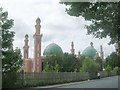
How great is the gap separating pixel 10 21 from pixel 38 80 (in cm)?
1200

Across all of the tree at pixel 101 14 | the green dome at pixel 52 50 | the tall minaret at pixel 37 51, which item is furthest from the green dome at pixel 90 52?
the tree at pixel 101 14

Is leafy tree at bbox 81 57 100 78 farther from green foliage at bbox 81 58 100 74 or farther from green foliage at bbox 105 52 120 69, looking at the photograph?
green foliage at bbox 105 52 120 69

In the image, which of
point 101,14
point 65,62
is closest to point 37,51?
point 65,62

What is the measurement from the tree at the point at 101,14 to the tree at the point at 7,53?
33.7ft

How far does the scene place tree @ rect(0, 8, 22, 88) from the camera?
27016 mm

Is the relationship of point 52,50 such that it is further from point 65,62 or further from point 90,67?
point 90,67

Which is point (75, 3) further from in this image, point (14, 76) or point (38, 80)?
point (38, 80)

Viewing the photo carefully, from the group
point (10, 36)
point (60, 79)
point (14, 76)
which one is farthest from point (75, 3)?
point (60, 79)

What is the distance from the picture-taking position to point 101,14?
1766cm

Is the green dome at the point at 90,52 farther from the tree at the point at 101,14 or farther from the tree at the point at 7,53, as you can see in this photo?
the tree at the point at 101,14

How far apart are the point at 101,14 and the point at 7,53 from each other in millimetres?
11689

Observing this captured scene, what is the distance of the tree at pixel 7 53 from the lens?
27016mm

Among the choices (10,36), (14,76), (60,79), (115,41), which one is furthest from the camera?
(60,79)

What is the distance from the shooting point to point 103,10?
17484 millimetres
